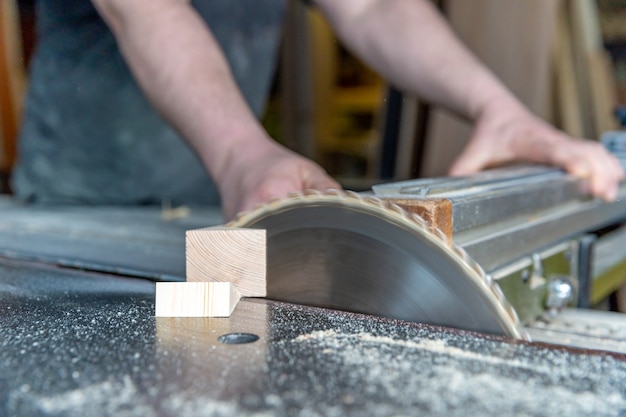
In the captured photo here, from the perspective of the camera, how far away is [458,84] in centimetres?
163

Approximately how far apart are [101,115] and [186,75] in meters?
1.13

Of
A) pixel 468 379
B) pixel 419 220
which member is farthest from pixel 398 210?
pixel 468 379

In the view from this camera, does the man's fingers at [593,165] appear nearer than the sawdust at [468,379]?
No

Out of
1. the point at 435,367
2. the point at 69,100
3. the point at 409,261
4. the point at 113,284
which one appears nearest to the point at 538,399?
the point at 435,367

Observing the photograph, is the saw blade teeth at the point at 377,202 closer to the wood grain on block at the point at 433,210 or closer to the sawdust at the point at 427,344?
the wood grain on block at the point at 433,210

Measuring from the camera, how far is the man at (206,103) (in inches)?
44.4

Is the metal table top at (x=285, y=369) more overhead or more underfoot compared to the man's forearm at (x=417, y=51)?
more underfoot

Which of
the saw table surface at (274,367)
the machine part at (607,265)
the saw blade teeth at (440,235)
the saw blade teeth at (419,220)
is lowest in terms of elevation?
the machine part at (607,265)

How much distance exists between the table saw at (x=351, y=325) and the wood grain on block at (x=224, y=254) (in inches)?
1.7

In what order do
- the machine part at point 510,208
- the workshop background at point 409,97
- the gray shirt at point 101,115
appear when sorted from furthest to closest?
the workshop background at point 409,97
the gray shirt at point 101,115
the machine part at point 510,208

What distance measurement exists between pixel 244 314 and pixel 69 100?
5.60ft

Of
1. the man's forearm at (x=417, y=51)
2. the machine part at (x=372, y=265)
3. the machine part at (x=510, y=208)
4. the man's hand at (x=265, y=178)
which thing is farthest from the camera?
the man's forearm at (x=417, y=51)

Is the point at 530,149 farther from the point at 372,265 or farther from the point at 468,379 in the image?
the point at 468,379

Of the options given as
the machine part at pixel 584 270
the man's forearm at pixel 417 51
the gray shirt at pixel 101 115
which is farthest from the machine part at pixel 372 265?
the gray shirt at pixel 101 115
